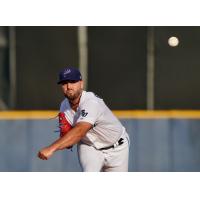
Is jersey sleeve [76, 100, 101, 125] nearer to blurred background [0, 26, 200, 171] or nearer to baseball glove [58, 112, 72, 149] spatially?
baseball glove [58, 112, 72, 149]

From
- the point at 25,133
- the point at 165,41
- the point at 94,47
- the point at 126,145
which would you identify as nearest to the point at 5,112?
the point at 25,133

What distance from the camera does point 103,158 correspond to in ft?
23.5

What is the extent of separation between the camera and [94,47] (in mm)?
9781

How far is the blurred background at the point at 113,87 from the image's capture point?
968cm

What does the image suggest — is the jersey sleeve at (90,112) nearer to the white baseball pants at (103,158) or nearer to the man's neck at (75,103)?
the man's neck at (75,103)

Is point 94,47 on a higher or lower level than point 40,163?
higher

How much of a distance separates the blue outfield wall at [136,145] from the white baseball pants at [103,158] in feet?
7.83

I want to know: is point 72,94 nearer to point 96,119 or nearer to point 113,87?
point 96,119

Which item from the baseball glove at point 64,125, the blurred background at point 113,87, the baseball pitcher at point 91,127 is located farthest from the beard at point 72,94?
the blurred background at point 113,87

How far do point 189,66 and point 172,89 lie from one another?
0.29 metres

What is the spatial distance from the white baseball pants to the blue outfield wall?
7.83ft

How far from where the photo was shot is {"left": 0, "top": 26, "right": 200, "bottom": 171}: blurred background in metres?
9.68
